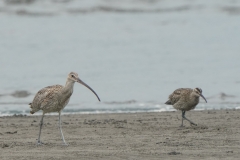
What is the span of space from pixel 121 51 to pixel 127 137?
16206 millimetres

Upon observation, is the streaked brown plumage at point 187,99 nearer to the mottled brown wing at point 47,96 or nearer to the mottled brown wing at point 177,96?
the mottled brown wing at point 177,96

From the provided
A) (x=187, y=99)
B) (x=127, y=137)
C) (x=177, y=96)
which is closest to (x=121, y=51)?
(x=177, y=96)

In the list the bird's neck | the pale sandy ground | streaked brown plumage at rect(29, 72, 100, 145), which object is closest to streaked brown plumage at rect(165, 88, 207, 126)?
the pale sandy ground

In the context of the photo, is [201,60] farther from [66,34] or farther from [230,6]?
[230,6]

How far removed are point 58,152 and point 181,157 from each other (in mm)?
1793

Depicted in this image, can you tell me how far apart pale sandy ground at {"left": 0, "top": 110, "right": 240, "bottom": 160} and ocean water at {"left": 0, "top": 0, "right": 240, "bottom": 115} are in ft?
5.73

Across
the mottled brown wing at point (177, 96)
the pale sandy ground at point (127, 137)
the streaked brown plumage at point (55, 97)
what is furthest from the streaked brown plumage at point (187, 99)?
the streaked brown plumage at point (55, 97)

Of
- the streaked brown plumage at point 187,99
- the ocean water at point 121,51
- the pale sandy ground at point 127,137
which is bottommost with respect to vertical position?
the pale sandy ground at point 127,137

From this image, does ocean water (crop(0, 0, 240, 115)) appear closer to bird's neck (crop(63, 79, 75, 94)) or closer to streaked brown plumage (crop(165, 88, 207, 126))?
streaked brown plumage (crop(165, 88, 207, 126))

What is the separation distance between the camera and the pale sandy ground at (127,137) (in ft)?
34.0

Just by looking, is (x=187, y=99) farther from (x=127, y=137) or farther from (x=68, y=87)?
(x=68, y=87)

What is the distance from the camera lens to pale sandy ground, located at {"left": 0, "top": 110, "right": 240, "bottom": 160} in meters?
10.4

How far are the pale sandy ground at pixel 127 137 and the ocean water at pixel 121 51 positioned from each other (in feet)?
5.73

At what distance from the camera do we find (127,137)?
39.8 ft
